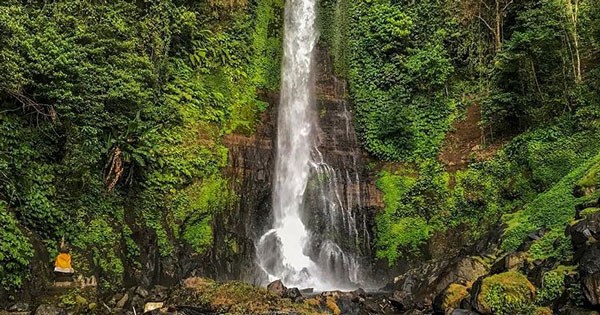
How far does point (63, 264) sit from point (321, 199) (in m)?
10.5

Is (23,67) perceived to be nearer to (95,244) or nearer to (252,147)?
(95,244)

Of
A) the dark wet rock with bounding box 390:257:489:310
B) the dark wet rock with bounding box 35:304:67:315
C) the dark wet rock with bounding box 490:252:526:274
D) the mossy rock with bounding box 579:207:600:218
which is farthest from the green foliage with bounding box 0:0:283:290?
the mossy rock with bounding box 579:207:600:218

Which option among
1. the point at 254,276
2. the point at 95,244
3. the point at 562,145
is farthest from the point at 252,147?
the point at 562,145

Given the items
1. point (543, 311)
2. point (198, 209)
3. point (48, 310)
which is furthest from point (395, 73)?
point (48, 310)

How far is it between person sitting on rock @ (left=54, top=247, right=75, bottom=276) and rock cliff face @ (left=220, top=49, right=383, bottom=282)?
17.2 ft

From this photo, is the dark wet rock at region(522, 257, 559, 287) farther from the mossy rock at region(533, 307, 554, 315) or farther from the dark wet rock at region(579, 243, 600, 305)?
the dark wet rock at region(579, 243, 600, 305)

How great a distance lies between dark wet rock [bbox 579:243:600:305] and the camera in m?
7.24

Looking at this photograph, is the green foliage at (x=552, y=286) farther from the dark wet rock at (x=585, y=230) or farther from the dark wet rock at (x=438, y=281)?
A: the dark wet rock at (x=438, y=281)

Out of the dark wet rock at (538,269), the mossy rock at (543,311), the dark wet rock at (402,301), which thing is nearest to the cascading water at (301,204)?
the dark wet rock at (402,301)

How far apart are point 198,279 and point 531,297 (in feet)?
27.6

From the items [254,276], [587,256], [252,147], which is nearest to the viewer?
[587,256]

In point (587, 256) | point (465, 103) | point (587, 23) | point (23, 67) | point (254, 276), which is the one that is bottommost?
point (254, 276)

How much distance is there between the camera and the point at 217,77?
1920cm

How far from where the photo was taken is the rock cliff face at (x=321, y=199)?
1665 centimetres
